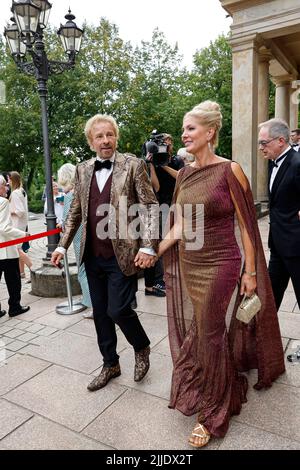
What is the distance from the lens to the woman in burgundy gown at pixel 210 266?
91.2 inches

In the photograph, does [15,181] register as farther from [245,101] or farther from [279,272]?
[245,101]

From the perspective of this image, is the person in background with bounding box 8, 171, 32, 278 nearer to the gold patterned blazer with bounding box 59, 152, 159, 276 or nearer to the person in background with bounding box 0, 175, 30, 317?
the person in background with bounding box 0, 175, 30, 317

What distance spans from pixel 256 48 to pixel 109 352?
31.3 ft

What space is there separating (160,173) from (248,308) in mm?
2663

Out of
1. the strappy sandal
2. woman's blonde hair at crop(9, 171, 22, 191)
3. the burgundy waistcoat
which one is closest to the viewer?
the strappy sandal

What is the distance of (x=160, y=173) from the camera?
4.71 meters

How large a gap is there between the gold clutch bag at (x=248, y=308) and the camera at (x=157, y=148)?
2.26 meters

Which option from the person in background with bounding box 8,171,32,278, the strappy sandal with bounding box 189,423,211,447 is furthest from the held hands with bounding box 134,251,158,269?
the person in background with bounding box 8,171,32,278

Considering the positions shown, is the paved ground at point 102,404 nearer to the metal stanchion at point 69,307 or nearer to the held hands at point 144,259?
the metal stanchion at point 69,307

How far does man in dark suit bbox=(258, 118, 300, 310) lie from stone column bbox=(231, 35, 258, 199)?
7.28m

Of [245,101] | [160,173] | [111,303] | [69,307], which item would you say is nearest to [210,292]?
[111,303]

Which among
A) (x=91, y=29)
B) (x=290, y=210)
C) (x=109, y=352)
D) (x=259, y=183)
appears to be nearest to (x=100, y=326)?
(x=109, y=352)

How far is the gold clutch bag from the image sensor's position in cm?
238
